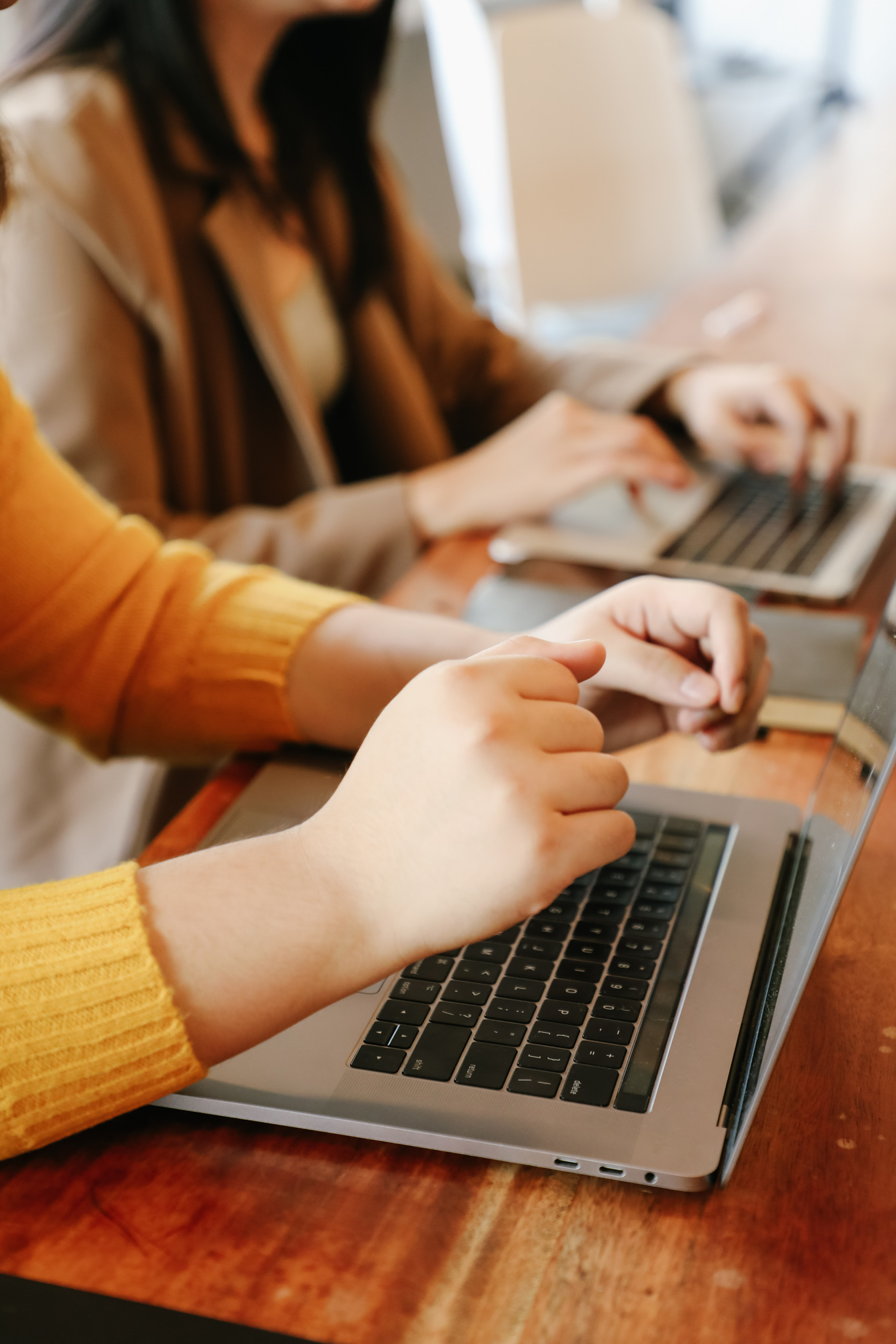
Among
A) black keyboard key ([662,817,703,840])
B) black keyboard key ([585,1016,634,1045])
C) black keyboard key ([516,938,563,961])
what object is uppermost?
black keyboard key ([585,1016,634,1045])

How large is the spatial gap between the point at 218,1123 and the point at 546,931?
5.9 inches

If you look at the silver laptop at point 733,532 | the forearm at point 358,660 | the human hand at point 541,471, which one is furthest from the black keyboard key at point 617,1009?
the human hand at point 541,471

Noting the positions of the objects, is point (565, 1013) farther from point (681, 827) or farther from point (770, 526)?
point (770, 526)

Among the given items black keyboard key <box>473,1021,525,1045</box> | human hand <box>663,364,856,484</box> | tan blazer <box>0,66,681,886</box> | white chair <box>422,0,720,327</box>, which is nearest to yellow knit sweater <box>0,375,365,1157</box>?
tan blazer <box>0,66,681,886</box>

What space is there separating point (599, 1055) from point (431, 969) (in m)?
0.08

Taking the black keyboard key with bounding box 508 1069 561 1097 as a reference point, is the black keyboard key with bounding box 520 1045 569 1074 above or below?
below

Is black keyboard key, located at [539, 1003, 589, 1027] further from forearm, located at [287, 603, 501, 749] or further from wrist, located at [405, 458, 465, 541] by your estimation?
wrist, located at [405, 458, 465, 541]

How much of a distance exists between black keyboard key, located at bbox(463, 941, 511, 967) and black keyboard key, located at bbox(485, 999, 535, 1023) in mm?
22

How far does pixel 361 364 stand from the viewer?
48.3 inches

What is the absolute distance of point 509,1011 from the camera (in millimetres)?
445

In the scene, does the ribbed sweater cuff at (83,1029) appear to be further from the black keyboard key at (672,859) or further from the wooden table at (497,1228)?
the black keyboard key at (672,859)

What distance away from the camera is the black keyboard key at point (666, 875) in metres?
0.51

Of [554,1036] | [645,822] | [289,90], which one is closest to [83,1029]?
[554,1036]

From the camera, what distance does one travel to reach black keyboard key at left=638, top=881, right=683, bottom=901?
501mm
